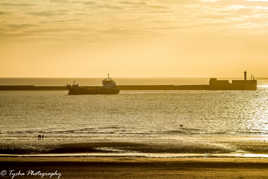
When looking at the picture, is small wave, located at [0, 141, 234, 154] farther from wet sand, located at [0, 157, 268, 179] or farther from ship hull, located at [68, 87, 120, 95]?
ship hull, located at [68, 87, 120, 95]

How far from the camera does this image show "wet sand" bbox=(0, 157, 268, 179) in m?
18.5

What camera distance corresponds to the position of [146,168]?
66.7 feet

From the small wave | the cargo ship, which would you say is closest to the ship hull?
the cargo ship

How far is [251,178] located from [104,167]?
20.1 feet

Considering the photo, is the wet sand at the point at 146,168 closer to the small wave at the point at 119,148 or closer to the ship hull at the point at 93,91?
the small wave at the point at 119,148

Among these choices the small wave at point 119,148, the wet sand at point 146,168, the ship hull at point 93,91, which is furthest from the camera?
the ship hull at point 93,91

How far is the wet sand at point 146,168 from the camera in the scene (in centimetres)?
1853

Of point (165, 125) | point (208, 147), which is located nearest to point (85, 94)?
point (165, 125)

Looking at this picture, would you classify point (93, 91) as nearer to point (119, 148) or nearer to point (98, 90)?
point (98, 90)

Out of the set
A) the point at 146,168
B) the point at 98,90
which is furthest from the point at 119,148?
the point at 98,90

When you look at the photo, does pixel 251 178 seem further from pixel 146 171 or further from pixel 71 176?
pixel 71 176

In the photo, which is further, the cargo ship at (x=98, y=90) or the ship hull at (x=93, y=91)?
the cargo ship at (x=98, y=90)

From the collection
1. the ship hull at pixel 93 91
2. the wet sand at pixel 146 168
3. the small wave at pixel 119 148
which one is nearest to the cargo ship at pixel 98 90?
the ship hull at pixel 93 91

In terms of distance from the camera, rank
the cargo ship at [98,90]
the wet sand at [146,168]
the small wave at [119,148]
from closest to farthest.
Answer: the wet sand at [146,168]
the small wave at [119,148]
the cargo ship at [98,90]
